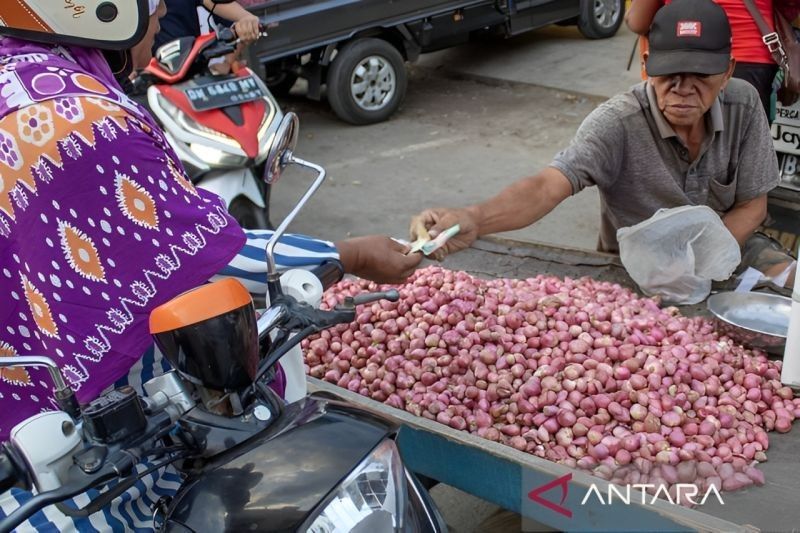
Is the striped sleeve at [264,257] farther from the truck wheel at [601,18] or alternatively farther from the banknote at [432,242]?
the truck wheel at [601,18]

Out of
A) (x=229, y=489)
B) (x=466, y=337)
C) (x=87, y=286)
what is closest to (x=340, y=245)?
(x=87, y=286)

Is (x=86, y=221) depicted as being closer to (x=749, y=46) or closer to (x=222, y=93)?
(x=222, y=93)

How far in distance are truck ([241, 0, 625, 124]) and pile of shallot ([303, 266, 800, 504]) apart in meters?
4.27

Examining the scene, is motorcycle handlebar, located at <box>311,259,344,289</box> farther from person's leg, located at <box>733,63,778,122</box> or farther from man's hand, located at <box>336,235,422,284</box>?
person's leg, located at <box>733,63,778,122</box>

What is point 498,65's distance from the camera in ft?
30.9

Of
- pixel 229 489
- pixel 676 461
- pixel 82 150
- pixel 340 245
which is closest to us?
pixel 229 489

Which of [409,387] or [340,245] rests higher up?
[340,245]

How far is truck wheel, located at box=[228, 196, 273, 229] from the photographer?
4469mm

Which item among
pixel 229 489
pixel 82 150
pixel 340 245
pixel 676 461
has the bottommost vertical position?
pixel 676 461

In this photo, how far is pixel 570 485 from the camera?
78.4 inches

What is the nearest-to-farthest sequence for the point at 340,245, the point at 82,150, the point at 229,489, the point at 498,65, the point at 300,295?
1. the point at 229,489
2. the point at 82,150
3. the point at 300,295
4. the point at 340,245
5. the point at 498,65

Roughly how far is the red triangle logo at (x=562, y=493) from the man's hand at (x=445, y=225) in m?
0.84

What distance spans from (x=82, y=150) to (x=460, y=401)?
144cm

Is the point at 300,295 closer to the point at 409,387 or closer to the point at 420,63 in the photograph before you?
the point at 409,387
